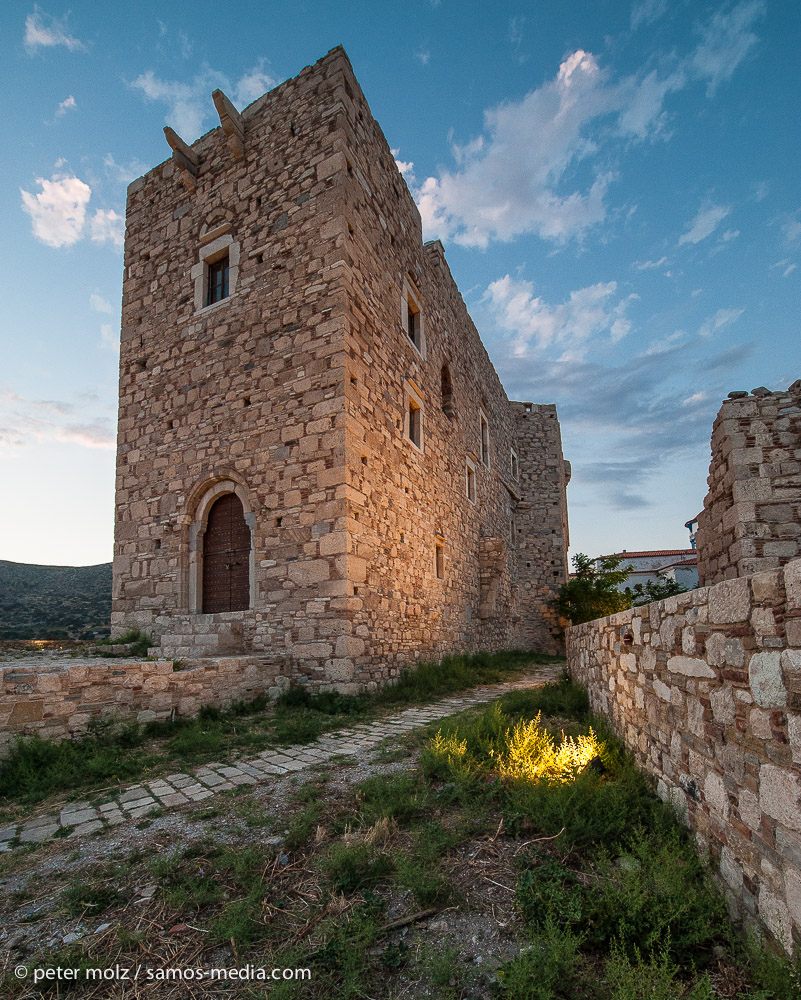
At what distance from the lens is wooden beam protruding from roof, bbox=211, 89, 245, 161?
29.5ft

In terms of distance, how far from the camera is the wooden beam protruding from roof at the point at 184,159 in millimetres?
9625

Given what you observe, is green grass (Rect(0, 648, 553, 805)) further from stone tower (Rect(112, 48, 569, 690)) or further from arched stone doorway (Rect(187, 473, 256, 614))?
arched stone doorway (Rect(187, 473, 256, 614))

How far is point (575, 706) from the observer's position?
19.7ft

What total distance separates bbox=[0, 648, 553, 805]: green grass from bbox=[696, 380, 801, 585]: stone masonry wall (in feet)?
14.7

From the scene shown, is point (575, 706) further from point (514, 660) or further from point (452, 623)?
point (514, 660)

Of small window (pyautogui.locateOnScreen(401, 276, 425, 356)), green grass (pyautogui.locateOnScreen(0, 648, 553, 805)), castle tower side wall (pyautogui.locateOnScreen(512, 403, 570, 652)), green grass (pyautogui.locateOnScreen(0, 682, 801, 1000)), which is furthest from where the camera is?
castle tower side wall (pyautogui.locateOnScreen(512, 403, 570, 652))

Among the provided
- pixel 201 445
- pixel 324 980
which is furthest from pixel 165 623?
pixel 324 980

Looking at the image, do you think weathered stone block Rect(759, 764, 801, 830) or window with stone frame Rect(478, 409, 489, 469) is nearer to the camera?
weathered stone block Rect(759, 764, 801, 830)

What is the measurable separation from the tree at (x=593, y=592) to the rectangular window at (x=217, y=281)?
12454 millimetres

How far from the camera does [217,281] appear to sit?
9.65 metres

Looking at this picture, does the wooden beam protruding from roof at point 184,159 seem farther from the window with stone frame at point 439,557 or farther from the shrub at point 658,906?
the shrub at point 658,906

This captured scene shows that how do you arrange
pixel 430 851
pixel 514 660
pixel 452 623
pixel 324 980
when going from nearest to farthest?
pixel 324 980, pixel 430 851, pixel 452 623, pixel 514 660

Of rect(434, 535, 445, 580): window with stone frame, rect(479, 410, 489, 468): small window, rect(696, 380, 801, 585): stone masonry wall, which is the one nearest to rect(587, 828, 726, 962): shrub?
rect(696, 380, 801, 585): stone masonry wall

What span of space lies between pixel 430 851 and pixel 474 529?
11.7 meters
